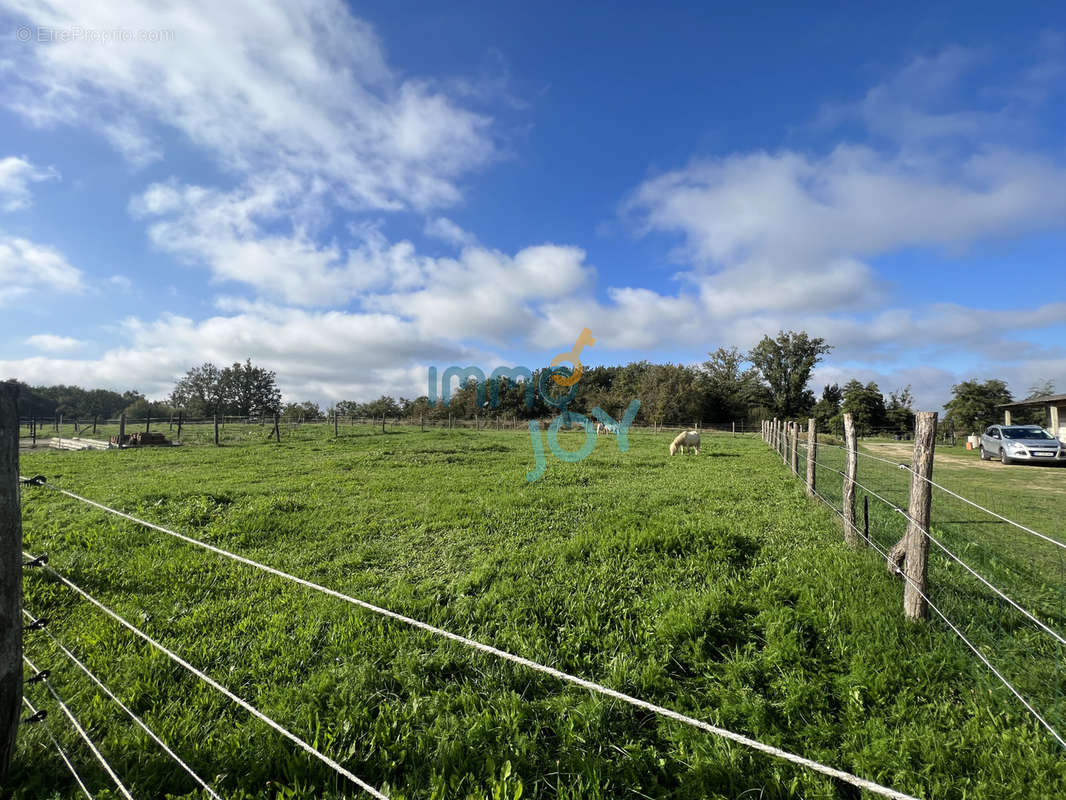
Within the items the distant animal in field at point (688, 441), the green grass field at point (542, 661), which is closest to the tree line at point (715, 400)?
the distant animal in field at point (688, 441)

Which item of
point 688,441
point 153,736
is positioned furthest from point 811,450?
point 688,441

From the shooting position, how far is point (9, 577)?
2.04 meters

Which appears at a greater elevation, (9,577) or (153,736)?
(9,577)

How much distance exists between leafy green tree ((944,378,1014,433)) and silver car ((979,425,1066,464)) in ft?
93.9

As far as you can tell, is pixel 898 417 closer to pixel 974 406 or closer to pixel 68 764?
pixel 974 406

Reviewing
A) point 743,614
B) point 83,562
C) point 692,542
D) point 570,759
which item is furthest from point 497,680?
point 83,562

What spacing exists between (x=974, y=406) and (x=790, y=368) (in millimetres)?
Answer: 23353

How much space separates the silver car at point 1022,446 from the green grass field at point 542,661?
14734 mm

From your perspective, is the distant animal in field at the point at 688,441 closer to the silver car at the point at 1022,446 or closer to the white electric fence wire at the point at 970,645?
the white electric fence wire at the point at 970,645

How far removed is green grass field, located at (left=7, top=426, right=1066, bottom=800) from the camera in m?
2.40

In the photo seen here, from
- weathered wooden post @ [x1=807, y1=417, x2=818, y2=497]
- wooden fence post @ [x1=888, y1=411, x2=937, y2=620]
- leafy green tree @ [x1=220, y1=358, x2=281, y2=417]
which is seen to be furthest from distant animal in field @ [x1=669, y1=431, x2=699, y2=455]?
leafy green tree @ [x1=220, y1=358, x2=281, y2=417]

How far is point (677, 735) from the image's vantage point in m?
2.63

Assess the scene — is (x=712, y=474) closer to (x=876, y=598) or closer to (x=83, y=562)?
(x=876, y=598)

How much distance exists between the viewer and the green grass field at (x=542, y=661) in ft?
7.86
